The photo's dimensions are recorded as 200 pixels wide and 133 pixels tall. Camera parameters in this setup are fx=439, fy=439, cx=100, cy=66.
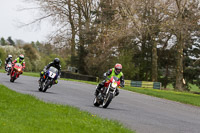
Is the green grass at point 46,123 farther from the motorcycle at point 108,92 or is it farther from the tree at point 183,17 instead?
the tree at point 183,17

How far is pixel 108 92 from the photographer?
49.0 ft

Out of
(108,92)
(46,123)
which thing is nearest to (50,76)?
(108,92)

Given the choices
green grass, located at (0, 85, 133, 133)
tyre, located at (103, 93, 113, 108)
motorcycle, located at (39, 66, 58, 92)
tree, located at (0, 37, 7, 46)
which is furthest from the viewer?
tree, located at (0, 37, 7, 46)

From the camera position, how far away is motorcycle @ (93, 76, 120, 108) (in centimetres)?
1488

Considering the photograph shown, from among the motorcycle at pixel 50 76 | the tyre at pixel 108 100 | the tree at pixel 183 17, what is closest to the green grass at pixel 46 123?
the tyre at pixel 108 100

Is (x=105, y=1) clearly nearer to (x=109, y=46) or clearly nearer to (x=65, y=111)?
(x=109, y=46)

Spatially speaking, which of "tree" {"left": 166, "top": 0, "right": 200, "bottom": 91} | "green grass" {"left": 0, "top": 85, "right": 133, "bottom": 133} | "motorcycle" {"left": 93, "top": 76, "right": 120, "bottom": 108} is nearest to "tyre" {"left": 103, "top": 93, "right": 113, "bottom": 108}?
"motorcycle" {"left": 93, "top": 76, "right": 120, "bottom": 108}

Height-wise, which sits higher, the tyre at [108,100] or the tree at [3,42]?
the tree at [3,42]

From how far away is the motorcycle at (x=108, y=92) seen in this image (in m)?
14.9

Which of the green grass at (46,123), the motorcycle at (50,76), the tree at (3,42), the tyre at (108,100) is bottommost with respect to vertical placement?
the green grass at (46,123)

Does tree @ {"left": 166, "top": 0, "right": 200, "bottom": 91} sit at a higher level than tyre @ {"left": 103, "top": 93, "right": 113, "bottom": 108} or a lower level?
higher

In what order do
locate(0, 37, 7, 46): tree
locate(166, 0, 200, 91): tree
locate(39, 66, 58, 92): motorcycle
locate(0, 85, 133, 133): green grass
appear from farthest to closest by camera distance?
locate(0, 37, 7, 46): tree, locate(166, 0, 200, 91): tree, locate(39, 66, 58, 92): motorcycle, locate(0, 85, 133, 133): green grass

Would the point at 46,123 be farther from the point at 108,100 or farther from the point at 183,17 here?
the point at 183,17

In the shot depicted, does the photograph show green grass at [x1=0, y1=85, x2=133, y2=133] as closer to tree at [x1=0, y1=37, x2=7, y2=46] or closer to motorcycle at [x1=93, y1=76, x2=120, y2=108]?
motorcycle at [x1=93, y1=76, x2=120, y2=108]
